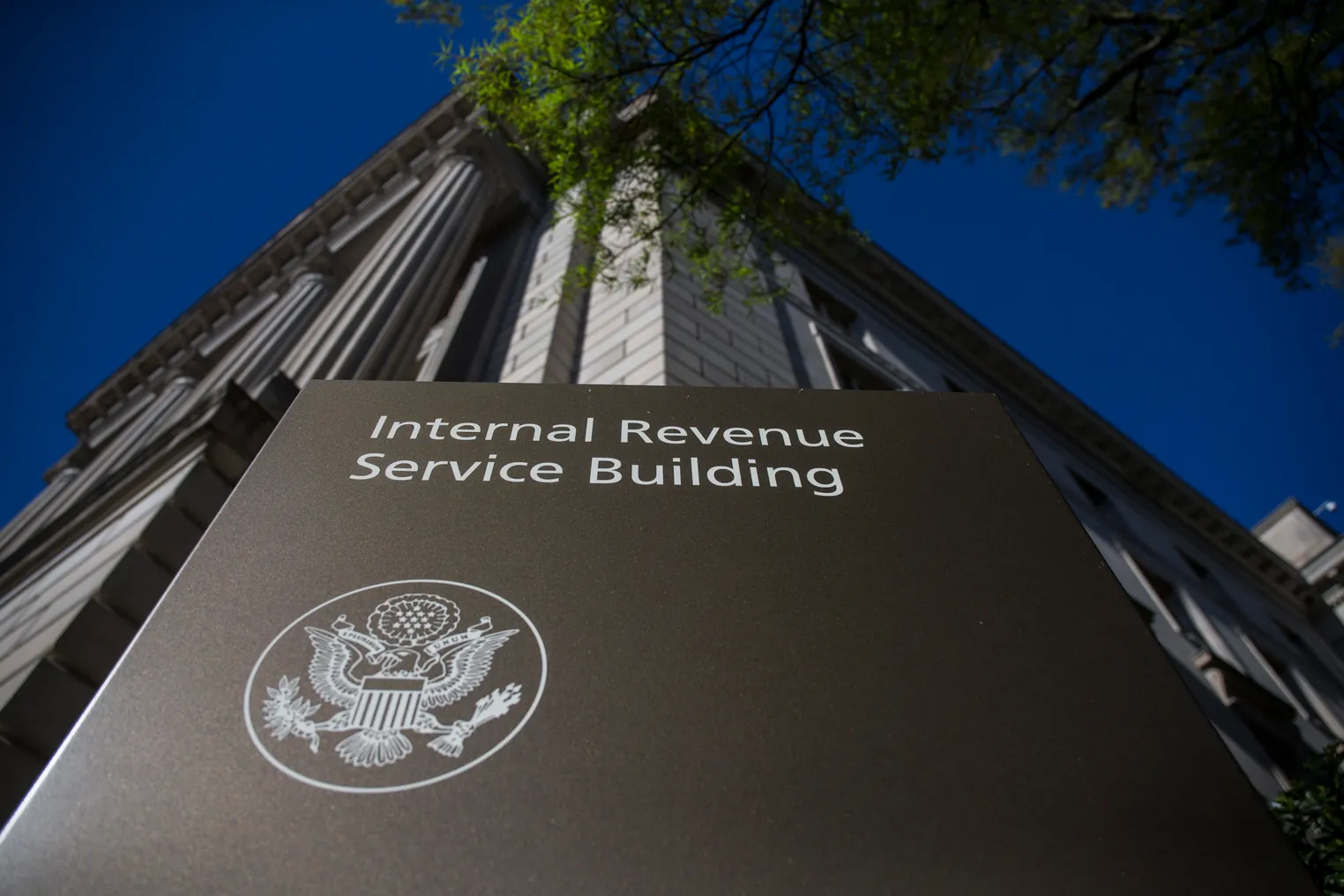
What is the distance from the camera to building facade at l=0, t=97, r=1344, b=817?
532 cm

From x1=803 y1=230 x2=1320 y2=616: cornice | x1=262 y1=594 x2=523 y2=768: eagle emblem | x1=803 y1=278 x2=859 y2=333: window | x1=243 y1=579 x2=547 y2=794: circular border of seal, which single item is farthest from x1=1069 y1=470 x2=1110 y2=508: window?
x1=262 y1=594 x2=523 y2=768: eagle emblem

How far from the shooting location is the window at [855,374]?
42.1 feet

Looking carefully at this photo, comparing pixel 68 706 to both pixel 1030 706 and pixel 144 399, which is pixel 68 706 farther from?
pixel 144 399

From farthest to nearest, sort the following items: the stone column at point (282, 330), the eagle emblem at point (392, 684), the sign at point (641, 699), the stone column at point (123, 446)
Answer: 1. the stone column at point (123, 446)
2. the stone column at point (282, 330)
3. the eagle emblem at point (392, 684)
4. the sign at point (641, 699)

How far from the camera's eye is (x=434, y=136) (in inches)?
780

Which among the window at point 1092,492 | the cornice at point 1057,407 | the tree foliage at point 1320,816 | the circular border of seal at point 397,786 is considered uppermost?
the cornice at point 1057,407

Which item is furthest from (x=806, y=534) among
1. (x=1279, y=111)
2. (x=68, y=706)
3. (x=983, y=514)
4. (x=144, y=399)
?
(x=144, y=399)

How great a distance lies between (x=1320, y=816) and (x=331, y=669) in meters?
5.97

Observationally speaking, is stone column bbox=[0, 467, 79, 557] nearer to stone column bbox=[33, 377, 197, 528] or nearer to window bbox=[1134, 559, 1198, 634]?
stone column bbox=[33, 377, 197, 528]

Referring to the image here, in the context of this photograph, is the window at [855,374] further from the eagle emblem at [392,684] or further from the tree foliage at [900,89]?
the eagle emblem at [392,684]

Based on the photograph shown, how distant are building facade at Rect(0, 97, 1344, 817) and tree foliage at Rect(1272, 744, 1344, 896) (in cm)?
138

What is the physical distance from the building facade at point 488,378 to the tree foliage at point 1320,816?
138 cm

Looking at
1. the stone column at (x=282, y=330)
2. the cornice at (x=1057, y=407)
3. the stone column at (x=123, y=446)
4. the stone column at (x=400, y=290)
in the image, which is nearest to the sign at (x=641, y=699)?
the stone column at (x=400, y=290)

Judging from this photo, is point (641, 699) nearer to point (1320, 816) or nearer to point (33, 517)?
point (1320, 816)
